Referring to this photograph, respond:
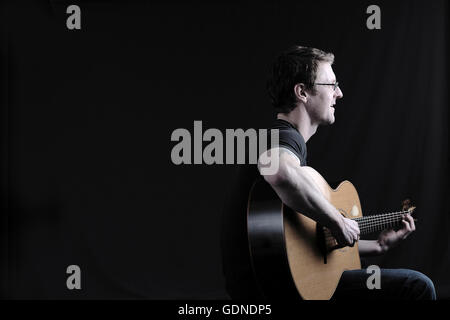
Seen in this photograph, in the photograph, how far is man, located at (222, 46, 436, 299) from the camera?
5.28 ft

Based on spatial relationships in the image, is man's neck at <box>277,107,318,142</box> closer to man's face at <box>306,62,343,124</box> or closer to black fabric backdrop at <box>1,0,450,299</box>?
man's face at <box>306,62,343,124</box>

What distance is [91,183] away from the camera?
133 inches

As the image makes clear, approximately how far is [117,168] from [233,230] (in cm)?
187

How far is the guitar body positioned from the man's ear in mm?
258

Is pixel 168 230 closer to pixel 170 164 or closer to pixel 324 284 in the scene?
pixel 170 164

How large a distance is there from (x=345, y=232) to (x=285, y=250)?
22 centimetres

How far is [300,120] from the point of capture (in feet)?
6.15

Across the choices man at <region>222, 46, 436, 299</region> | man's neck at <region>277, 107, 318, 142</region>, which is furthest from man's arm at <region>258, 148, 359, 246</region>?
man's neck at <region>277, 107, 318, 142</region>

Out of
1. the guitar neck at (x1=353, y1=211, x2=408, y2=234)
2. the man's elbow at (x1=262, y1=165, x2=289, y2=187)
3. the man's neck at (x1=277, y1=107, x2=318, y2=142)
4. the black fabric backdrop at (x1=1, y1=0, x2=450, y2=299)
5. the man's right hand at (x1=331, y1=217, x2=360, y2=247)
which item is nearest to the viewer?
the man's elbow at (x1=262, y1=165, x2=289, y2=187)

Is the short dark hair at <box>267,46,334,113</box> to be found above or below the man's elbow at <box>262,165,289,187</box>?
above

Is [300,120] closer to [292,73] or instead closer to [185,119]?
[292,73]

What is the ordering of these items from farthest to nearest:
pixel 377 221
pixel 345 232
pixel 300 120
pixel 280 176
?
pixel 377 221 < pixel 300 120 < pixel 345 232 < pixel 280 176

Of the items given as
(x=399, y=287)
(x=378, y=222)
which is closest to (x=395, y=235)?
(x=378, y=222)
